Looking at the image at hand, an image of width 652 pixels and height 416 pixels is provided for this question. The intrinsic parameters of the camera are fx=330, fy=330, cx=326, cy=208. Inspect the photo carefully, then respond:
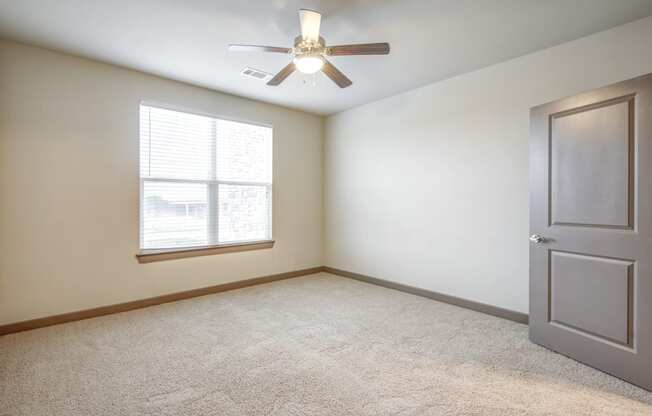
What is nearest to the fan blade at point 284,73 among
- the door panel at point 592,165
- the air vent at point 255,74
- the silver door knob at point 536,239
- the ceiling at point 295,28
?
the ceiling at point 295,28

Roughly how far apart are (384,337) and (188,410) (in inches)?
65.0

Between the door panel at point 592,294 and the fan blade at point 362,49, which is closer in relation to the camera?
the door panel at point 592,294

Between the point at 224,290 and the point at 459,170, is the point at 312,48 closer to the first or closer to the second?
the point at 459,170

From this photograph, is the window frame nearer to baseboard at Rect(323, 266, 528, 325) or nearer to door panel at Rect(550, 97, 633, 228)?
baseboard at Rect(323, 266, 528, 325)

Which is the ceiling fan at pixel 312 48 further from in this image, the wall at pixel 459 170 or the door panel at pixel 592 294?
the door panel at pixel 592 294

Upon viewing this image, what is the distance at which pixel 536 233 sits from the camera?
2.73m

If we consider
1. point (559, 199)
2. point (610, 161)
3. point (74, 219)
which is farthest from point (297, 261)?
point (610, 161)

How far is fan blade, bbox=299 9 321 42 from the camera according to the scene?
222 centimetres

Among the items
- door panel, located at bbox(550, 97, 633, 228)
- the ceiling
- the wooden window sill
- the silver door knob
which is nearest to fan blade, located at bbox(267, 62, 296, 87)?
the ceiling

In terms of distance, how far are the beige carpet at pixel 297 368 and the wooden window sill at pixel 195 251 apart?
1.98 ft

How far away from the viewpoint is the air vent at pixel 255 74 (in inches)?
141

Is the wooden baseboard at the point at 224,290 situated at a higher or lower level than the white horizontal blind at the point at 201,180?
lower

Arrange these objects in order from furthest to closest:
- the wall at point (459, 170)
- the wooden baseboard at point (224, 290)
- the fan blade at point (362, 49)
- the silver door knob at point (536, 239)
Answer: the wooden baseboard at point (224, 290) → the wall at point (459, 170) → the silver door knob at point (536, 239) → the fan blade at point (362, 49)

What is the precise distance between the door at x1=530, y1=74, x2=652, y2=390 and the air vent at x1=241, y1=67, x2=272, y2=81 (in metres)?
2.70
